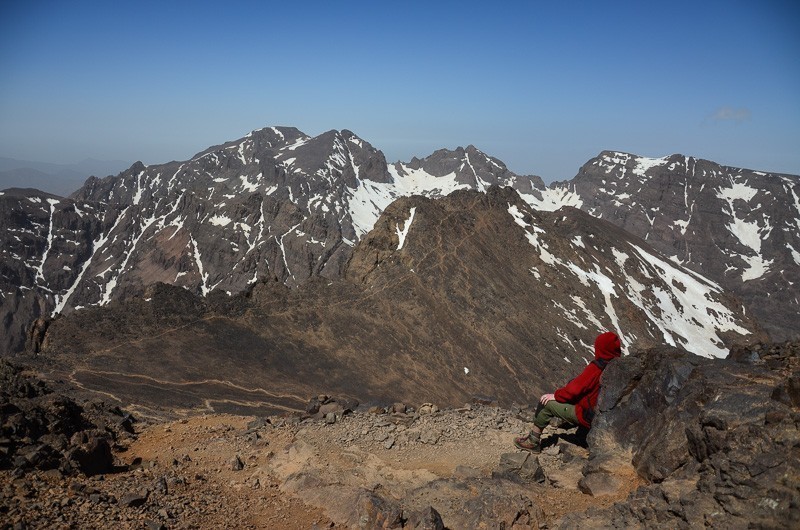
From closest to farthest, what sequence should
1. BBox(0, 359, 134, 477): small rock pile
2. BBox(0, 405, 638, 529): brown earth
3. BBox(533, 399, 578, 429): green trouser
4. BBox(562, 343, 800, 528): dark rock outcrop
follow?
BBox(562, 343, 800, 528): dark rock outcrop, BBox(0, 405, 638, 529): brown earth, BBox(0, 359, 134, 477): small rock pile, BBox(533, 399, 578, 429): green trouser

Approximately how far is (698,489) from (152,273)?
158167mm

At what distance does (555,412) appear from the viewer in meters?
15.4

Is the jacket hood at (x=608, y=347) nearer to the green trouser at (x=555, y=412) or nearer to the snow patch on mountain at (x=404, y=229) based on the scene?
the green trouser at (x=555, y=412)

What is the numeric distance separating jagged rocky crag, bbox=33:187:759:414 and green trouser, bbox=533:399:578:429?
2003 centimetres

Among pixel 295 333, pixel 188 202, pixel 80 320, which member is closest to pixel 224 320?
pixel 295 333

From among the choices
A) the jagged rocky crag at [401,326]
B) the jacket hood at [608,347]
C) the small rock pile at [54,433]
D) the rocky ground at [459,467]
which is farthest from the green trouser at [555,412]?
the jagged rocky crag at [401,326]

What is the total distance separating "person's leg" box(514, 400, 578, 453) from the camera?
15414 millimetres

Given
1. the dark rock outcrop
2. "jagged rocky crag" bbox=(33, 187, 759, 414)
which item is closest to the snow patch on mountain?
"jagged rocky crag" bbox=(33, 187, 759, 414)

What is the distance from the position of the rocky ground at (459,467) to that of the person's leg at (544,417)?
427mm

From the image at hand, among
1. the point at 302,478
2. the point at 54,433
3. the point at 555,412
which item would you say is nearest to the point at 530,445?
the point at 555,412

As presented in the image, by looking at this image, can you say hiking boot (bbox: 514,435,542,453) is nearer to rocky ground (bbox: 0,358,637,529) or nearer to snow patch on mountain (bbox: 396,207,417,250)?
rocky ground (bbox: 0,358,637,529)

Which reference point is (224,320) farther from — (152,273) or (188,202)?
(188,202)

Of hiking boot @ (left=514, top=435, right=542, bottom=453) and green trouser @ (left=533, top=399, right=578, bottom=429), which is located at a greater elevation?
green trouser @ (left=533, top=399, right=578, bottom=429)

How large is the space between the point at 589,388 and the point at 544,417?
1.52m
